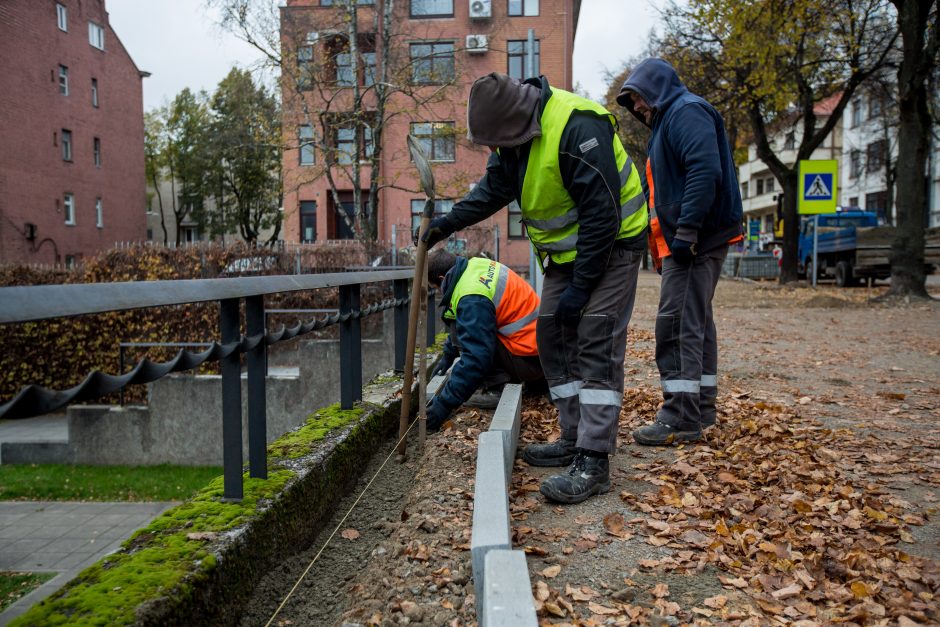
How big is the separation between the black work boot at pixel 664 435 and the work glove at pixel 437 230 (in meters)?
1.55

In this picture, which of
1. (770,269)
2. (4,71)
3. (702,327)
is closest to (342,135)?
(4,71)

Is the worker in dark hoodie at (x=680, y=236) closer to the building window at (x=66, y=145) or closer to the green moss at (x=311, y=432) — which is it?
the green moss at (x=311, y=432)

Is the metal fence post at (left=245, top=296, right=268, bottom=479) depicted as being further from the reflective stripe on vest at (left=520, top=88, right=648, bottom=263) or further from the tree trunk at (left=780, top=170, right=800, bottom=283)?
the tree trunk at (left=780, top=170, right=800, bottom=283)

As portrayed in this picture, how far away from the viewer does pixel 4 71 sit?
29781mm

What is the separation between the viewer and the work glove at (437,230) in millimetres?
4383

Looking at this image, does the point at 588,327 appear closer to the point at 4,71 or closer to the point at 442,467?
the point at 442,467

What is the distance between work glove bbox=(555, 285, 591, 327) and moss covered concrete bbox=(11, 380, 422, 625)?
1.34 meters

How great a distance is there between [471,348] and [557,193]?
143 centimetres

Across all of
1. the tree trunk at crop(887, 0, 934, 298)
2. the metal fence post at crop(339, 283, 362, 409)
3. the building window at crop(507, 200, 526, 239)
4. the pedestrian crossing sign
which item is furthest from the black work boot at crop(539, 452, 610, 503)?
the building window at crop(507, 200, 526, 239)

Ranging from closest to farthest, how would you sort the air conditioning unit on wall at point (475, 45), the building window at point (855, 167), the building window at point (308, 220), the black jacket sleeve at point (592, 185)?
the black jacket sleeve at point (592, 185), the air conditioning unit on wall at point (475, 45), the building window at point (308, 220), the building window at point (855, 167)

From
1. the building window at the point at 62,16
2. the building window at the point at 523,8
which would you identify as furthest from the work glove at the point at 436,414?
the building window at the point at 62,16

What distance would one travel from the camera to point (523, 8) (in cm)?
3638

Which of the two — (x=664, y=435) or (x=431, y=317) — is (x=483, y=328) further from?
(x=431, y=317)

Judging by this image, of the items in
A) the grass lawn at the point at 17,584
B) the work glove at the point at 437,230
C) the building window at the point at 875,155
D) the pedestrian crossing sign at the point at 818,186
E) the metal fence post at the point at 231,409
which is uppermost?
the building window at the point at 875,155
